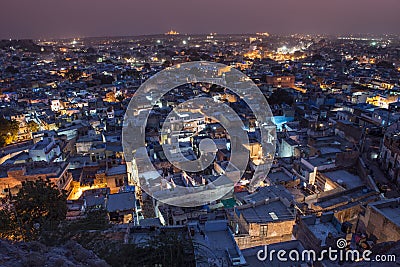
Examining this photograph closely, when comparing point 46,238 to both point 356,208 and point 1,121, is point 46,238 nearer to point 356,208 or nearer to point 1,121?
point 356,208

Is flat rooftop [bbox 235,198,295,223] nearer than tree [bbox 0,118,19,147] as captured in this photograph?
Yes

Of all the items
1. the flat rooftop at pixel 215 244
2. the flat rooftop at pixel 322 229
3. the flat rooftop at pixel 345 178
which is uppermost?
the flat rooftop at pixel 215 244

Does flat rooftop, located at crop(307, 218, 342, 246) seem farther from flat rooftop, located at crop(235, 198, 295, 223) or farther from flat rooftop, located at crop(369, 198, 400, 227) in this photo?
flat rooftop, located at crop(369, 198, 400, 227)

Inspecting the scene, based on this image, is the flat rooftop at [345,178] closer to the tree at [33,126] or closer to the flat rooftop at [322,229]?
the flat rooftop at [322,229]

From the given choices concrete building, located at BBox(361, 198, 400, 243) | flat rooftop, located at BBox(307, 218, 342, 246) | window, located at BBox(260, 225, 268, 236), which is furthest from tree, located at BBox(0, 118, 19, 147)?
concrete building, located at BBox(361, 198, 400, 243)

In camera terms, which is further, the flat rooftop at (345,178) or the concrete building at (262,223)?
the flat rooftop at (345,178)

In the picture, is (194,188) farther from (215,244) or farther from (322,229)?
(322,229)

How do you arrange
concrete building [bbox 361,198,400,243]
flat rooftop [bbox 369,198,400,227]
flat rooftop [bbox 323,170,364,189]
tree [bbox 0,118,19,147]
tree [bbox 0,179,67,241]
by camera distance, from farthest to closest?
tree [bbox 0,118,19,147] → flat rooftop [bbox 323,170,364,189] → tree [bbox 0,179,67,241] → flat rooftop [bbox 369,198,400,227] → concrete building [bbox 361,198,400,243]

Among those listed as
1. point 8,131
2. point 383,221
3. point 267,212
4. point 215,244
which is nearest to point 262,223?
point 267,212

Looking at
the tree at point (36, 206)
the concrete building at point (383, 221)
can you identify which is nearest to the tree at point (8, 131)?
the tree at point (36, 206)
